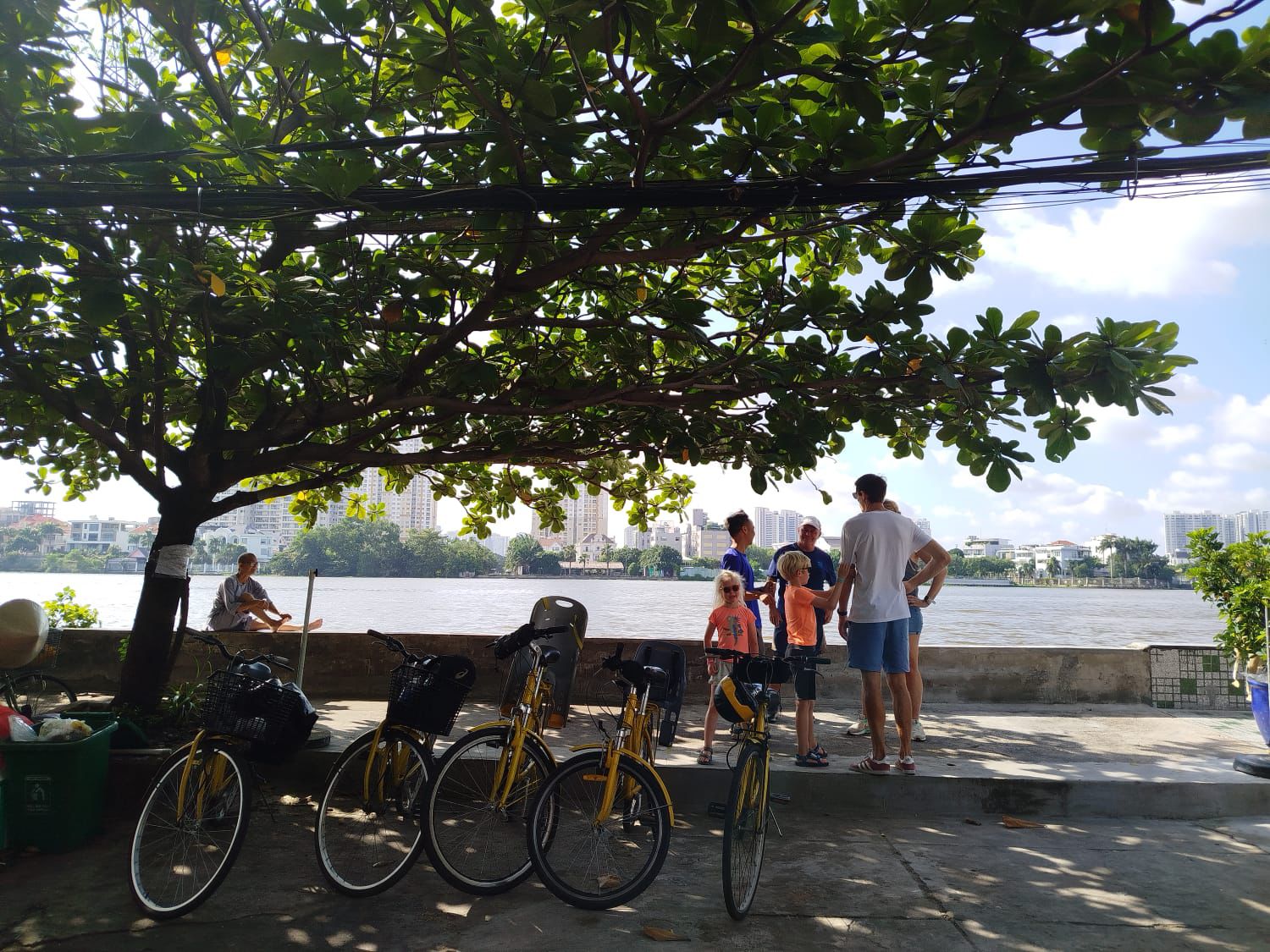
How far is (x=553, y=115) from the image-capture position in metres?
3.61

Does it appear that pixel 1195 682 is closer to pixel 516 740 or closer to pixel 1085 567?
pixel 516 740

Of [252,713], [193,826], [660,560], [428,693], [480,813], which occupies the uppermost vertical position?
[660,560]

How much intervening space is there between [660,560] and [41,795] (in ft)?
216

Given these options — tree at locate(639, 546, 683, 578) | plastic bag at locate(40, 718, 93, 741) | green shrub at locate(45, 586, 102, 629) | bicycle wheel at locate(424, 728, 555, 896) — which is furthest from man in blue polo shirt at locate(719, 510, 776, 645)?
tree at locate(639, 546, 683, 578)

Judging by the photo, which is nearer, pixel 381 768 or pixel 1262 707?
pixel 381 768

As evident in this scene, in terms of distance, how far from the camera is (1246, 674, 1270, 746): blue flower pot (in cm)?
647

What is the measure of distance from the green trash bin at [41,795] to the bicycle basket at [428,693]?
1.98m

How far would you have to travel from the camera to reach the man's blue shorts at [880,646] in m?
5.48

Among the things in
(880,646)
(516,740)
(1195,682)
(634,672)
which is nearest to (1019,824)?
(880,646)

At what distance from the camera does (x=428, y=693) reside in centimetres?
424

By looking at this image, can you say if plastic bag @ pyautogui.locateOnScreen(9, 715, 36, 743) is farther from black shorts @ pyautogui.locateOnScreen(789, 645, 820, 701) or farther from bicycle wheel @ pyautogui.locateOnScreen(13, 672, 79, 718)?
black shorts @ pyautogui.locateOnScreen(789, 645, 820, 701)

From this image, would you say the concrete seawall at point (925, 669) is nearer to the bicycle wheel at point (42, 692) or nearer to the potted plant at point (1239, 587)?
the bicycle wheel at point (42, 692)

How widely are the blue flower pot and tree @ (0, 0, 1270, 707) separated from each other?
3.31 m

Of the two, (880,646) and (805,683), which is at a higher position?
(880,646)
